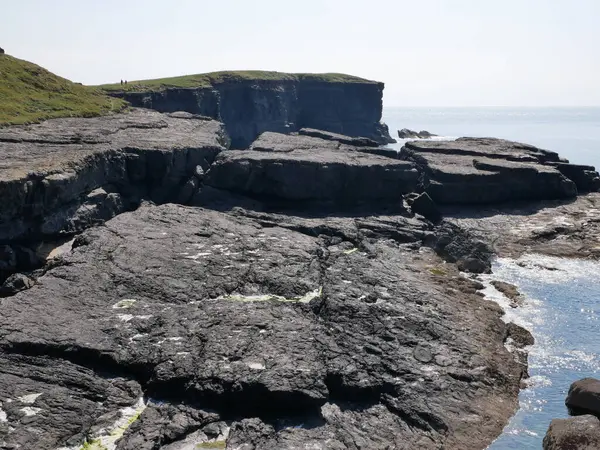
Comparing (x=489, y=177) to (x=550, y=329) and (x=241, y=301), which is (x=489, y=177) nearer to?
(x=550, y=329)

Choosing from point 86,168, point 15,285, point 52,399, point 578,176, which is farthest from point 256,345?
point 578,176

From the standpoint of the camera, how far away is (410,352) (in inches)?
1101

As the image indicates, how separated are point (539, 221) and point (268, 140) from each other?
99.2 feet

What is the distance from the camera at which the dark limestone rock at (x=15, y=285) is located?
29.8 m

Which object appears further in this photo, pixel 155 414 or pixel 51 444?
pixel 155 414

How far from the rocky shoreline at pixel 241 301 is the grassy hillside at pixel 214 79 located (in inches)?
1964

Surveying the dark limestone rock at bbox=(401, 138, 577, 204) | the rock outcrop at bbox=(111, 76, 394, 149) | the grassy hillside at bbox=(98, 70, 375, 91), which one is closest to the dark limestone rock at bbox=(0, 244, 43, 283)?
the dark limestone rock at bbox=(401, 138, 577, 204)

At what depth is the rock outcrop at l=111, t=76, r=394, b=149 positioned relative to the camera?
104375 mm

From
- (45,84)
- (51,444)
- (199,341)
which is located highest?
(45,84)

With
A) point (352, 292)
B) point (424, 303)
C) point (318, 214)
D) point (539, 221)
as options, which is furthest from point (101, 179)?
point (539, 221)

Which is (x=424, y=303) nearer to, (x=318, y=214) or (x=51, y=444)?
(x=318, y=214)

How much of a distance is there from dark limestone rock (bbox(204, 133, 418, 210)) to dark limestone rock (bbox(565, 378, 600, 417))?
2926 cm

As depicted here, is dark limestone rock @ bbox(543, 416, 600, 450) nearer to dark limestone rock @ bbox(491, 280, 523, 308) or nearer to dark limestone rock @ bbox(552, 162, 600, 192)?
dark limestone rock @ bbox(491, 280, 523, 308)

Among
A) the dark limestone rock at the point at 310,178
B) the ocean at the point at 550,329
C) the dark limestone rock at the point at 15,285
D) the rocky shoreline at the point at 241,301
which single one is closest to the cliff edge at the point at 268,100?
the dark limestone rock at the point at 310,178
